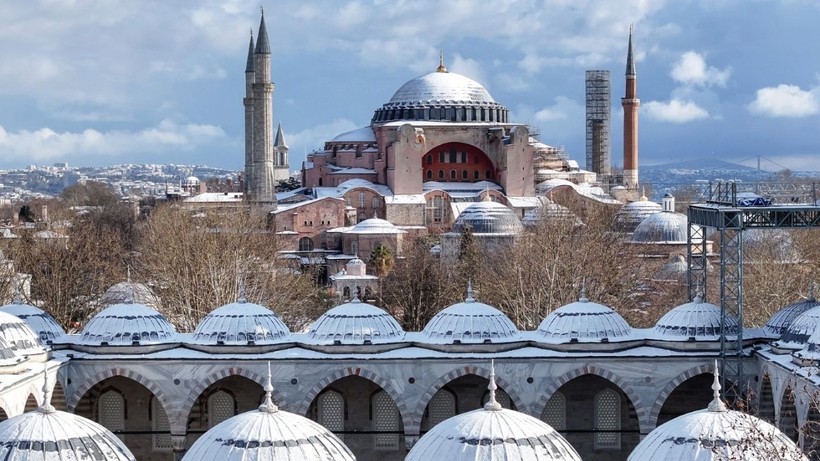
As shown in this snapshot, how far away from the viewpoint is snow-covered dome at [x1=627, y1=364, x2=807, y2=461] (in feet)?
46.8

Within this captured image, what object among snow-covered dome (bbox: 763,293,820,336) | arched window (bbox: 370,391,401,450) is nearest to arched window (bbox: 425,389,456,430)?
arched window (bbox: 370,391,401,450)

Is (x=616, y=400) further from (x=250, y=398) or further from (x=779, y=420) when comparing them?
(x=250, y=398)

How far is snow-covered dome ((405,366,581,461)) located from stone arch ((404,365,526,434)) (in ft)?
25.4

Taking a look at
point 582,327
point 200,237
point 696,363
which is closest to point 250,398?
point 582,327

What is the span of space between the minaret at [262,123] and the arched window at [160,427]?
29.9 metres

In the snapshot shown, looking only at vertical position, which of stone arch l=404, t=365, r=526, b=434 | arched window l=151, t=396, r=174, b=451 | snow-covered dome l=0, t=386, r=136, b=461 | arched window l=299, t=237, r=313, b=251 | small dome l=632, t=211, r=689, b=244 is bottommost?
arched window l=151, t=396, r=174, b=451

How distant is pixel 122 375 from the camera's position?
2302cm

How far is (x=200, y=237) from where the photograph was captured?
36.2m

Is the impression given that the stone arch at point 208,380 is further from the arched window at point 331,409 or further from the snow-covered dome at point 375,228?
the snow-covered dome at point 375,228

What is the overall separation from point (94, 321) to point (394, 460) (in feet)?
17.9

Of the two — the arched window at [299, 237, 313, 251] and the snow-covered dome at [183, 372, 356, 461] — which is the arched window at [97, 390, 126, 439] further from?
the arched window at [299, 237, 313, 251]

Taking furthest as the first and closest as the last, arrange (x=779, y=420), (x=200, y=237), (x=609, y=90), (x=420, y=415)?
(x=609, y=90)
(x=200, y=237)
(x=420, y=415)
(x=779, y=420)

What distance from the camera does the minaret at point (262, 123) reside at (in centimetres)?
5344

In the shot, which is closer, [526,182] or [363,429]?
[363,429]
